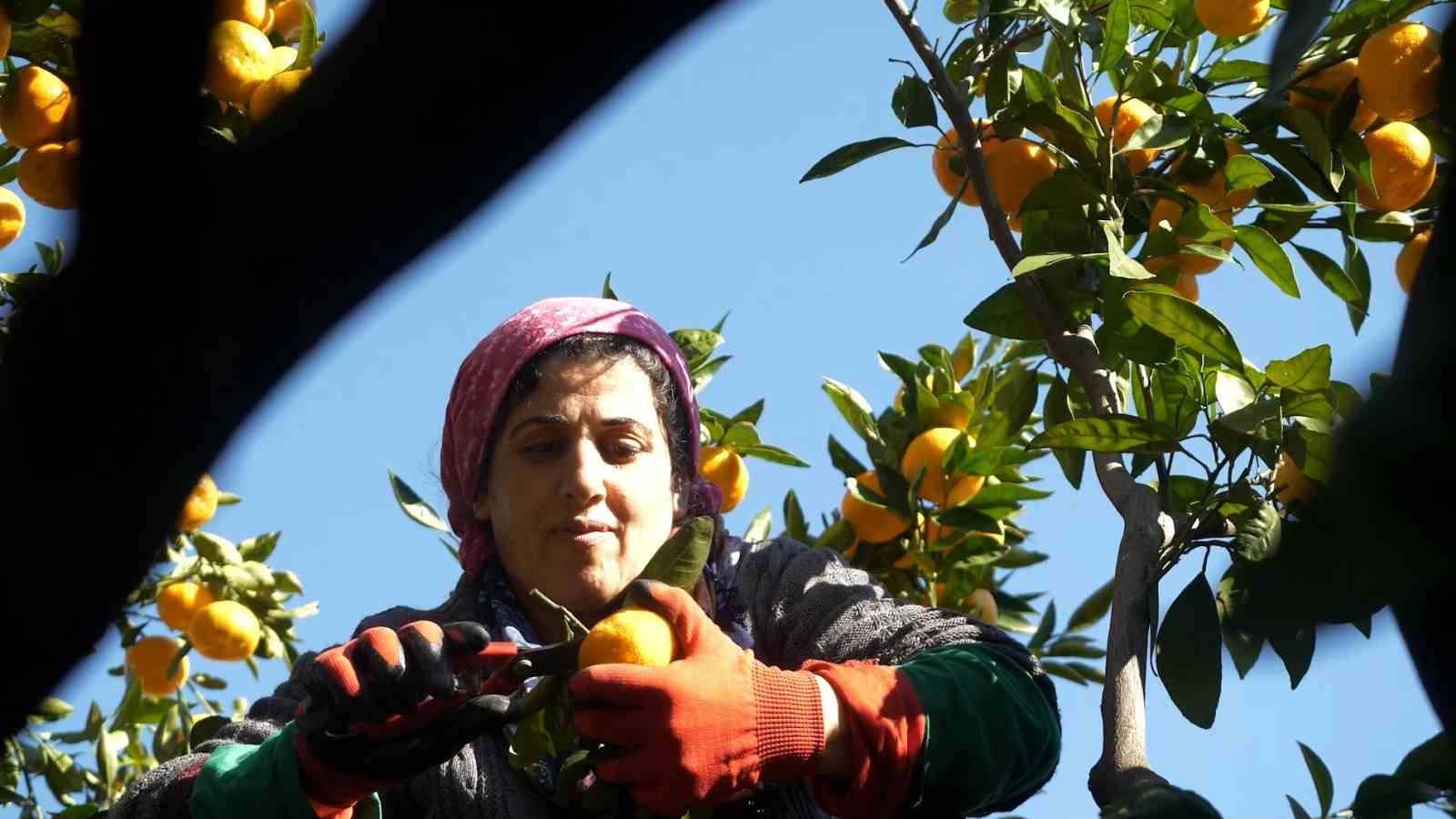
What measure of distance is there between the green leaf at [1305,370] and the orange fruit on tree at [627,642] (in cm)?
61

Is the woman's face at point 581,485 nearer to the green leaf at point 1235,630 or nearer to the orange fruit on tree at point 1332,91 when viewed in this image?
the green leaf at point 1235,630

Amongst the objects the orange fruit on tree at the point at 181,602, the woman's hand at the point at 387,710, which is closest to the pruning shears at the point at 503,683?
the woman's hand at the point at 387,710

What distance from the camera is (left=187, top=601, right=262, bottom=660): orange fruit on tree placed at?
2.36m

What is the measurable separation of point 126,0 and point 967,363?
2.04 meters

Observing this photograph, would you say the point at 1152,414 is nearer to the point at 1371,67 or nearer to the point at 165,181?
the point at 1371,67

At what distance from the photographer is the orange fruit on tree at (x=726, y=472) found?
227cm

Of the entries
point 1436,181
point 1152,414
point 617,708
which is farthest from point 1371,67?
point 617,708

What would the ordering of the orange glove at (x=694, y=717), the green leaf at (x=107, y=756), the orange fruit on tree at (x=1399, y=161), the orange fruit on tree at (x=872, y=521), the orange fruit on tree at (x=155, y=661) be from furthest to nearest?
the green leaf at (x=107, y=756) < the orange fruit on tree at (x=155, y=661) < the orange fruit on tree at (x=872, y=521) < the orange fruit on tree at (x=1399, y=161) < the orange glove at (x=694, y=717)

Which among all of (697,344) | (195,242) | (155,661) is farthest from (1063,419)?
(195,242)

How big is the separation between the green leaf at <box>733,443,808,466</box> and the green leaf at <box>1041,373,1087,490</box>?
1.28 ft

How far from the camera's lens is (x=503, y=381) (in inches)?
74.4

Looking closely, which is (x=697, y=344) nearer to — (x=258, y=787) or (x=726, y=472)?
(x=726, y=472)

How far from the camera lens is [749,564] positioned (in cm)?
183

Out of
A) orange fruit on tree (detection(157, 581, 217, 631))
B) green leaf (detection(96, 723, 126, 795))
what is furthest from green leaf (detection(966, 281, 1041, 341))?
green leaf (detection(96, 723, 126, 795))
